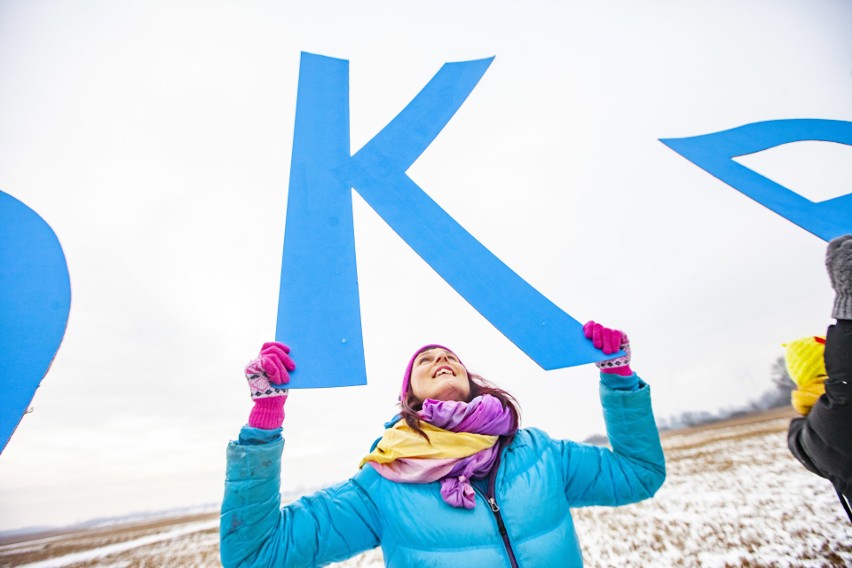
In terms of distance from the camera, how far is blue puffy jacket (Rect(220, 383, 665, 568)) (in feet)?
4.14

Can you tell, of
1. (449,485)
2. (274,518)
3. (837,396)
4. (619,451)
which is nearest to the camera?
(837,396)

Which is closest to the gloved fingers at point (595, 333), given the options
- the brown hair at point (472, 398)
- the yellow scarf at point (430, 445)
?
the brown hair at point (472, 398)

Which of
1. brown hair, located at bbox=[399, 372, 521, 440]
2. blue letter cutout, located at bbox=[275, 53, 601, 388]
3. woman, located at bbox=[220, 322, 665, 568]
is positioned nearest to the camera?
woman, located at bbox=[220, 322, 665, 568]

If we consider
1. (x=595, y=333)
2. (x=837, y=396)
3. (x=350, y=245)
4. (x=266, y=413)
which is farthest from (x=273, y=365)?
(x=837, y=396)

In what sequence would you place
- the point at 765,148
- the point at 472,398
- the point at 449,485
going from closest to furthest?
the point at 449,485, the point at 472,398, the point at 765,148

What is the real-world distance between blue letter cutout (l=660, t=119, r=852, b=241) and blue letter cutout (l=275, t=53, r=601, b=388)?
164 cm

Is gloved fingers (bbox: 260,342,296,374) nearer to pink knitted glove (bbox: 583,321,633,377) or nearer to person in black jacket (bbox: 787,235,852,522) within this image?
pink knitted glove (bbox: 583,321,633,377)

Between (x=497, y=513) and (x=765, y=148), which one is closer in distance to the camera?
(x=497, y=513)

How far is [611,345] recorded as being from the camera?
1.61m

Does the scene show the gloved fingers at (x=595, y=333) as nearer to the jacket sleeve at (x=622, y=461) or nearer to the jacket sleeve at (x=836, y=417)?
the jacket sleeve at (x=622, y=461)

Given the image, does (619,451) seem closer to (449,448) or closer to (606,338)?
(606,338)

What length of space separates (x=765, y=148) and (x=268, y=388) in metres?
3.48

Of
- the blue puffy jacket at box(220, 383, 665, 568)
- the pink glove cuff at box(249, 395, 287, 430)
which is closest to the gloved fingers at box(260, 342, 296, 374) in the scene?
the pink glove cuff at box(249, 395, 287, 430)

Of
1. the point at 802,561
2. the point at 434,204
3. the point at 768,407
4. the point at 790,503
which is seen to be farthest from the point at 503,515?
the point at 768,407
